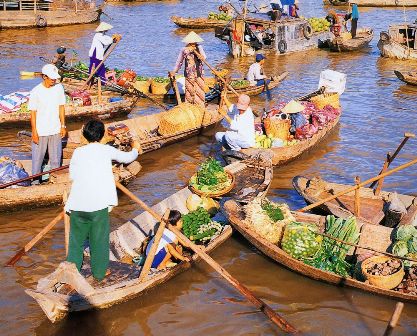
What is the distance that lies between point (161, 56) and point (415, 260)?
16.8 meters

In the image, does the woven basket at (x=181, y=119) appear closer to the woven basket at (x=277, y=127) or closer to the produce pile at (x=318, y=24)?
the woven basket at (x=277, y=127)

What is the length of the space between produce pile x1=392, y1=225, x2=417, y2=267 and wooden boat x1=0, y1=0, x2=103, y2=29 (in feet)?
76.9

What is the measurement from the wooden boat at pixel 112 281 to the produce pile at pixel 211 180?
40.6 inches

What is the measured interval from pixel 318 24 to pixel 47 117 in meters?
17.1

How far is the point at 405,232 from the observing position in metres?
6.88

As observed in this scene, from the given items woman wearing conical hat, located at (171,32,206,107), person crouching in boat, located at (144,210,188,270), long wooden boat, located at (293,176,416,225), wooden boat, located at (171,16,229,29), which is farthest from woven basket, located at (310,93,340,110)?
wooden boat, located at (171,16,229,29)

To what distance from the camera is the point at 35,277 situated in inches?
281

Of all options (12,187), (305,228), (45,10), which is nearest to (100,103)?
(12,187)

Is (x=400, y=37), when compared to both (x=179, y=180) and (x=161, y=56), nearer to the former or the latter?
(x=161, y=56)

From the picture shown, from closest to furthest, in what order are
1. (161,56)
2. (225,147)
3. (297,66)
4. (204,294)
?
(204,294) → (225,147) → (297,66) → (161,56)

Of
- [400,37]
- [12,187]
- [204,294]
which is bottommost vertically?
[204,294]

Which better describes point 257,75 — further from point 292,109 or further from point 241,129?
point 241,129

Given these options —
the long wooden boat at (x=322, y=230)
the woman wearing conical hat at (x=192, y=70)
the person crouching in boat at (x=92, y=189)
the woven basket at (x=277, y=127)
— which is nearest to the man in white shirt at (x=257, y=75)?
the woman wearing conical hat at (x=192, y=70)

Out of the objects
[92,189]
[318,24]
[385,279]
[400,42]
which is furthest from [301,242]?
[318,24]
